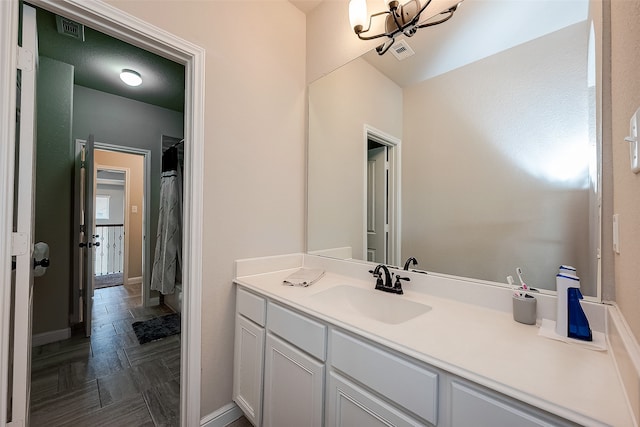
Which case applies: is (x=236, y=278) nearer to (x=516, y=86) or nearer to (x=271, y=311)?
(x=271, y=311)

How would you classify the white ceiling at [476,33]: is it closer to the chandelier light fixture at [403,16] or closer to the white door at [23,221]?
the chandelier light fixture at [403,16]

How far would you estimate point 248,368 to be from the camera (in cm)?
142

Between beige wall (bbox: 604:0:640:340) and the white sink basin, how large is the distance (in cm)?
61

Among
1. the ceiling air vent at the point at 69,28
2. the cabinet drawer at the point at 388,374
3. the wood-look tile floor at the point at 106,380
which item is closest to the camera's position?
the cabinet drawer at the point at 388,374

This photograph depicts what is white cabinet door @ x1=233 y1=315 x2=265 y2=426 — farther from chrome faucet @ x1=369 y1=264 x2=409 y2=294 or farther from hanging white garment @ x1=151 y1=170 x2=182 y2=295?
hanging white garment @ x1=151 y1=170 x2=182 y2=295

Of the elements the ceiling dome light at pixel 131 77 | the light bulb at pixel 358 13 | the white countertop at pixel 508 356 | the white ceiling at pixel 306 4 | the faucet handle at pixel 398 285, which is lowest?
the white countertop at pixel 508 356

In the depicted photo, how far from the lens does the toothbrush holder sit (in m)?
0.93

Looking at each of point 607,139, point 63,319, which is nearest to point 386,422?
point 607,139

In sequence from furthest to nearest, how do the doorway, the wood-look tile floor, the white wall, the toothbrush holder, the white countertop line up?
1. the white wall
2. the doorway
3. the wood-look tile floor
4. the toothbrush holder
5. the white countertop

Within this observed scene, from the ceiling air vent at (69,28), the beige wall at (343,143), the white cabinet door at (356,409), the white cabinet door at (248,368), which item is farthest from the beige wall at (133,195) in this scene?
the white cabinet door at (356,409)

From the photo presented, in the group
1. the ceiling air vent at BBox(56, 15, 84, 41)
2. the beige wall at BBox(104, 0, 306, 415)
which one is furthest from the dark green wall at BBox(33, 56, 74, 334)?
the beige wall at BBox(104, 0, 306, 415)

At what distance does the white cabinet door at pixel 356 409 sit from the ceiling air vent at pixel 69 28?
2.87 m

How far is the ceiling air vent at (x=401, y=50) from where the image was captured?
1.44m

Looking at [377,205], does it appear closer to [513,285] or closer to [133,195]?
[513,285]
